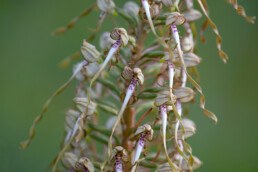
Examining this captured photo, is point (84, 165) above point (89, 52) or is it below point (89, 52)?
below

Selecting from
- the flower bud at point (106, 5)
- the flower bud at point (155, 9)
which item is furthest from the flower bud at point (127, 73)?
the flower bud at point (106, 5)

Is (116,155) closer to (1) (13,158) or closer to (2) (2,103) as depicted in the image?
(1) (13,158)

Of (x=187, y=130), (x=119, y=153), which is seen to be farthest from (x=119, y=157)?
(x=187, y=130)

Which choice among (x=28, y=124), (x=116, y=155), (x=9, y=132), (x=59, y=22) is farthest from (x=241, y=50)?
(x=116, y=155)

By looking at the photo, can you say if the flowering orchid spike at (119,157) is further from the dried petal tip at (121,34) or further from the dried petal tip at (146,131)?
the dried petal tip at (121,34)

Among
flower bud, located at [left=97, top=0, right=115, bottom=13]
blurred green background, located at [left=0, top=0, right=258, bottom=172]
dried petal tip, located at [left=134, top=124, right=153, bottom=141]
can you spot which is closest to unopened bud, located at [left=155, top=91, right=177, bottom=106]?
dried petal tip, located at [left=134, top=124, right=153, bottom=141]

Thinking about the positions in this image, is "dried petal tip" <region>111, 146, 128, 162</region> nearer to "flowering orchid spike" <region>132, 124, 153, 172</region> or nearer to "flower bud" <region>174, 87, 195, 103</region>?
"flowering orchid spike" <region>132, 124, 153, 172</region>

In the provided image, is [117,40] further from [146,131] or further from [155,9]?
[146,131]
